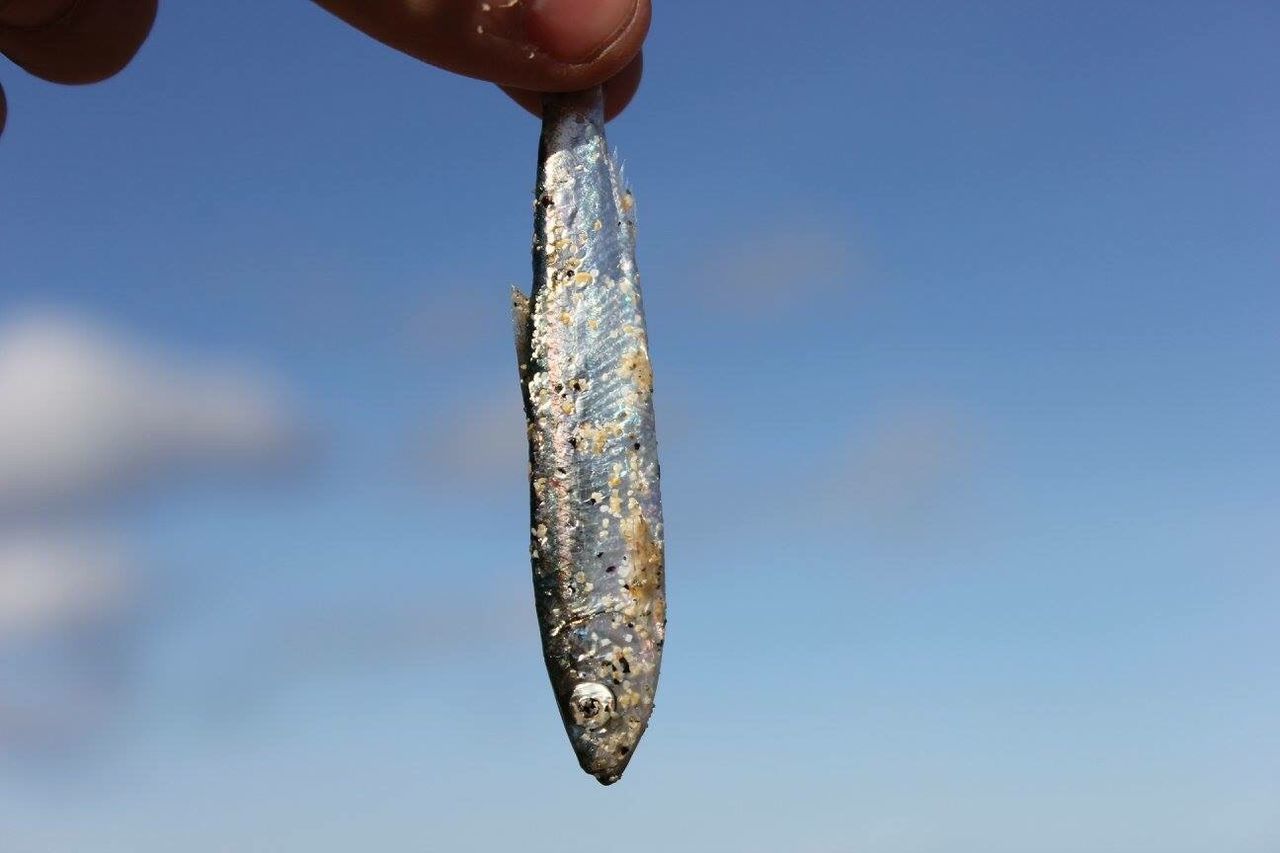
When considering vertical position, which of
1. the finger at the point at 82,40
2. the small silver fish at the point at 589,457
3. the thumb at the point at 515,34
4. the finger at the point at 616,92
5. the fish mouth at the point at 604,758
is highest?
the finger at the point at 82,40

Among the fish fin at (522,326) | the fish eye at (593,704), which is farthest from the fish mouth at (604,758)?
the fish fin at (522,326)

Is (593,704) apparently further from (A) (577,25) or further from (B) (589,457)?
(A) (577,25)

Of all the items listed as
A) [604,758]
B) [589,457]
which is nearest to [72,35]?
[589,457]

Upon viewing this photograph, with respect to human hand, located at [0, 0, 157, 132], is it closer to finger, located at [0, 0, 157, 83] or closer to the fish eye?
finger, located at [0, 0, 157, 83]

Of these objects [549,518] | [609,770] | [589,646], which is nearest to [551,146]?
[549,518]

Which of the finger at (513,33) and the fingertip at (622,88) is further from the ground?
the fingertip at (622,88)

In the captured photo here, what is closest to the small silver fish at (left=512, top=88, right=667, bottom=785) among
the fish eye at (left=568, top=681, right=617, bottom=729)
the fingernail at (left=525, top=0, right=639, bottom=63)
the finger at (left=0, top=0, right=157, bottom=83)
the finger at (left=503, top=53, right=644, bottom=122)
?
the fish eye at (left=568, top=681, right=617, bottom=729)

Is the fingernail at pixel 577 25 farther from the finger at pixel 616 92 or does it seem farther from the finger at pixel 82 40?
the finger at pixel 82 40
